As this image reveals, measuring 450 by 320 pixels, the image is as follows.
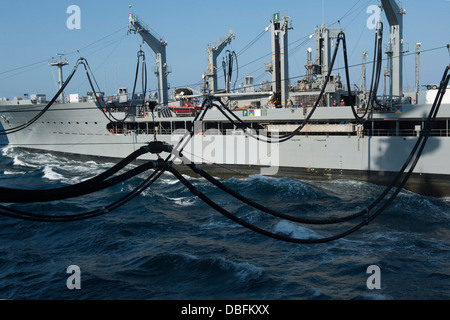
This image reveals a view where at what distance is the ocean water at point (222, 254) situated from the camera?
898cm

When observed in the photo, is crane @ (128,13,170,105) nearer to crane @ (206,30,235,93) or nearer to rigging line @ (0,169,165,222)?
crane @ (206,30,235,93)

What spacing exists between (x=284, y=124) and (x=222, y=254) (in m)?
13.8

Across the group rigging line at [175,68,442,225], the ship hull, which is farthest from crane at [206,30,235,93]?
rigging line at [175,68,442,225]

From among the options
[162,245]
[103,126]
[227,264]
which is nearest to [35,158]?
[103,126]

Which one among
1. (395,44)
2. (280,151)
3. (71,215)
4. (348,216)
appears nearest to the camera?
(71,215)

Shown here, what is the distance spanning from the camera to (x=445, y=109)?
19047mm

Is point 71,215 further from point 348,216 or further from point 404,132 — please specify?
point 404,132

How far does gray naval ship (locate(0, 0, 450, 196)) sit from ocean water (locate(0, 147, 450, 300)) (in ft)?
9.82

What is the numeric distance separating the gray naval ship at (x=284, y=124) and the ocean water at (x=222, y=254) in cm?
299

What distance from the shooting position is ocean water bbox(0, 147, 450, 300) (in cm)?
898

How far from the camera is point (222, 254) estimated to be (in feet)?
36.4

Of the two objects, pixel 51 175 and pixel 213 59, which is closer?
pixel 51 175

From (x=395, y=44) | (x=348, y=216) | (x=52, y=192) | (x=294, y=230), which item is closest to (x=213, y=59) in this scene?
(x=395, y=44)

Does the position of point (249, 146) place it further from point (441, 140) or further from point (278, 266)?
point (278, 266)
